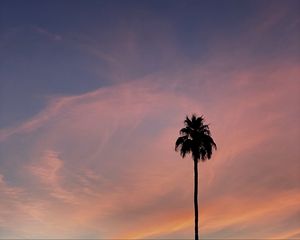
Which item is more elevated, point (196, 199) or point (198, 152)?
point (198, 152)

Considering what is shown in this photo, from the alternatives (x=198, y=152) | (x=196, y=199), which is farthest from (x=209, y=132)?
(x=196, y=199)

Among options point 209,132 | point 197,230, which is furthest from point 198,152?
point 197,230

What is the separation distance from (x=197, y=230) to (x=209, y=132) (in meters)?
12.1

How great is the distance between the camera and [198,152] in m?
83.8

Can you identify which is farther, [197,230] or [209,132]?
[209,132]

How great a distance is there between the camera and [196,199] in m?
82.2

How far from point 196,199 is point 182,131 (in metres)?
8.35

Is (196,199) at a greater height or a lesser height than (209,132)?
lesser

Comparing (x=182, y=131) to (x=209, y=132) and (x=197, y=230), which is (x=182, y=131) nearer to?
(x=209, y=132)

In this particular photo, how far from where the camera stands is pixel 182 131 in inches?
3342

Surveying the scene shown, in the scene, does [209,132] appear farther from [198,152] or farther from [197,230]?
[197,230]

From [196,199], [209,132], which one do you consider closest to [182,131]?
[209,132]

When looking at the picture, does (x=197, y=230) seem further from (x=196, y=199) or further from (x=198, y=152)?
(x=198, y=152)

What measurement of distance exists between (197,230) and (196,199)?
4.02 meters
